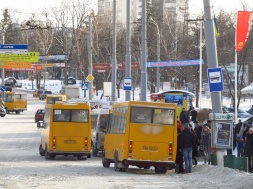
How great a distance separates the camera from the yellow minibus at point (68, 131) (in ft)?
108

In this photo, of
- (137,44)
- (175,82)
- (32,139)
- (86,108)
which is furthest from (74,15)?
(86,108)

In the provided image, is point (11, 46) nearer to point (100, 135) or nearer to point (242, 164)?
point (100, 135)

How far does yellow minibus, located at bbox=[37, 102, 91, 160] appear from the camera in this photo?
1293 inches

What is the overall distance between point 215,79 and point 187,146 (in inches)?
94.0

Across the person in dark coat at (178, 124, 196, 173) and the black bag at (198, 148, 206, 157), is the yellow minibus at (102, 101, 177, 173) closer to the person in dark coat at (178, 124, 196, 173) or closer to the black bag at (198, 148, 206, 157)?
the person in dark coat at (178, 124, 196, 173)

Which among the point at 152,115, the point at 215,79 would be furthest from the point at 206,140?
the point at 215,79

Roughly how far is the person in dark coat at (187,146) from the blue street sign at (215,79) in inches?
72.3

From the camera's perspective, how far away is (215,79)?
2395cm

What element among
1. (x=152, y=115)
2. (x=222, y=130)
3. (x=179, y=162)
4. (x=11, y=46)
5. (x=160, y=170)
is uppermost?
(x=11, y=46)

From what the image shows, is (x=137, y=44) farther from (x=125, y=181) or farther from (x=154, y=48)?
(x=125, y=181)

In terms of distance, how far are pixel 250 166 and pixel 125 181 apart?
5.72 metres

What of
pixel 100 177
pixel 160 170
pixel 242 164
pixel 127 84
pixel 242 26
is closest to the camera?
pixel 100 177

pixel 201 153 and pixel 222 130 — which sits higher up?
pixel 222 130

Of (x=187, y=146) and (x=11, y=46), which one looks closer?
(x=187, y=146)
